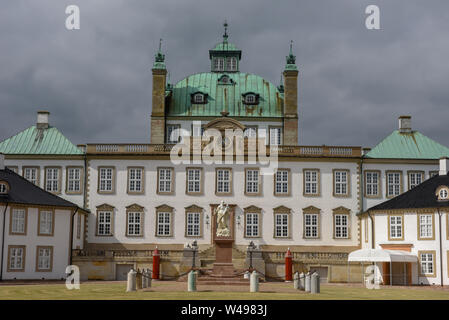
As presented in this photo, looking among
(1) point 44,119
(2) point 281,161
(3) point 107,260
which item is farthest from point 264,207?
(1) point 44,119

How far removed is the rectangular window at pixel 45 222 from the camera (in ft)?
172

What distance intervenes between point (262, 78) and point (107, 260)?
27.3 m

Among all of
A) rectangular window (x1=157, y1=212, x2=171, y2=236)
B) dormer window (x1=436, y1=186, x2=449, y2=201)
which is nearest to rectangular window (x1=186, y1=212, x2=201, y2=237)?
rectangular window (x1=157, y1=212, x2=171, y2=236)

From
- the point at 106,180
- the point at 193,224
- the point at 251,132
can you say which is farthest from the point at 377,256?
the point at 106,180

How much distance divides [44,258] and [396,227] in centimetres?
2640

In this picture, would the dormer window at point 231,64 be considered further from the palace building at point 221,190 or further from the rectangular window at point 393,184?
the rectangular window at point 393,184

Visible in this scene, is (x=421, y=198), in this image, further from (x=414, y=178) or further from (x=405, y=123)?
(x=405, y=123)

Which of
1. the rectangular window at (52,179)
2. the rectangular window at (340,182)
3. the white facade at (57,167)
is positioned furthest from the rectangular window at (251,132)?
the rectangular window at (52,179)

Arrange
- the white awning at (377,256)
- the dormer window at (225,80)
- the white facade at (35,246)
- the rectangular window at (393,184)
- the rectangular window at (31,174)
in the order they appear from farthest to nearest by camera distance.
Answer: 1. the dormer window at (225,80)
2. the rectangular window at (31,174)
3. the rectangular window at (393,184)
4. the white facade at (35,246)
5. the white awning at (377,256)

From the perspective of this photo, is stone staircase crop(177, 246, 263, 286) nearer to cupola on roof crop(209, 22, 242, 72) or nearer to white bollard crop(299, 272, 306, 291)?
white bollard crop(299, 272, 306, 291)

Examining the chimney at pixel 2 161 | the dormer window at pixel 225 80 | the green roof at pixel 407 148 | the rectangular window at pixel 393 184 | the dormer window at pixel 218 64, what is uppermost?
the dormer window at pixel 218 64

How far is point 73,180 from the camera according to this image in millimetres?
58312

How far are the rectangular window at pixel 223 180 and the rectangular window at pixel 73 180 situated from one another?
37.6 ft

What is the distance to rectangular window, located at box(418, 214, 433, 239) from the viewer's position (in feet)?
167
